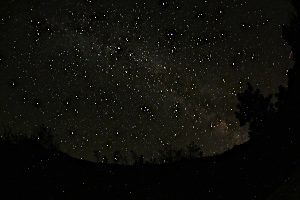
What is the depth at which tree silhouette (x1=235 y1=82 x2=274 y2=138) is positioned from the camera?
2596 millimetres

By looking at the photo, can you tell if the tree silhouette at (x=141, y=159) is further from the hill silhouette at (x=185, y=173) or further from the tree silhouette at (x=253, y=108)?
the tree silhouette at (x=253, y=108)

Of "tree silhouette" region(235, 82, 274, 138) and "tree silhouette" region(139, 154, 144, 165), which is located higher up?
"tree silhouette" region(235, 82, 274, 138)

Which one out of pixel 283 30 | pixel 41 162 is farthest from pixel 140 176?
pixel 283 30

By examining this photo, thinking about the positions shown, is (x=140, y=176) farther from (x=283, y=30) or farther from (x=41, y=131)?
(x=283, y=30)

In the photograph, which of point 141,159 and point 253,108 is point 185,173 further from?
point 253,108

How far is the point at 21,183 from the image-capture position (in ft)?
7.04

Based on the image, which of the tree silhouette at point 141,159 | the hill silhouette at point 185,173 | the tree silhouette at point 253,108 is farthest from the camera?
the tree silhouette at point 141,159

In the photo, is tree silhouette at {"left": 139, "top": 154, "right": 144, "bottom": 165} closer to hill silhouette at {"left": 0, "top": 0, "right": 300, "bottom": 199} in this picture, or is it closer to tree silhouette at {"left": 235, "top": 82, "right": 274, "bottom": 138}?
hill silhouette at {"left": 0, "top": 0, "right": 300, "bottom": 199}

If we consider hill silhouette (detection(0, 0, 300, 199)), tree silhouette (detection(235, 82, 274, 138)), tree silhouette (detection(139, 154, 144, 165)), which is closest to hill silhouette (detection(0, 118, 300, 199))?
hill silhouette (detection(0, 0, 300, 199))

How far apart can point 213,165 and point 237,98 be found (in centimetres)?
121

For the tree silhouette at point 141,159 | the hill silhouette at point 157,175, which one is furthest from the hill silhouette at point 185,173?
the tree silhouette at point 141,159

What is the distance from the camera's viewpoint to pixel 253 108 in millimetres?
2883

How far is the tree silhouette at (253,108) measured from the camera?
8.52 ft

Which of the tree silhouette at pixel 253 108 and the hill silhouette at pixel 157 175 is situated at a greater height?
the tree silhouette at pixel 253 108
